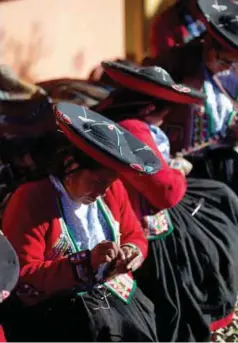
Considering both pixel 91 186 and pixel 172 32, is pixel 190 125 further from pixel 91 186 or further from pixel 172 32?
pixel 91 186

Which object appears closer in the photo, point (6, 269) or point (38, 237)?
point (6, 269)

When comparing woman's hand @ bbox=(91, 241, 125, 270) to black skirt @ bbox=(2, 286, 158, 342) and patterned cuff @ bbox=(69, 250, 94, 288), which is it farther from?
black skirt @ bbox=(2, 286, 158, 342)

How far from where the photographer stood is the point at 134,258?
6.66ft

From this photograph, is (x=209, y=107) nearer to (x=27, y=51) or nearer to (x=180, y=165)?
(x=180, y=165)

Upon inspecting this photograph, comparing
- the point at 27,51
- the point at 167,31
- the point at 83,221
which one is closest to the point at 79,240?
the point at 83,221

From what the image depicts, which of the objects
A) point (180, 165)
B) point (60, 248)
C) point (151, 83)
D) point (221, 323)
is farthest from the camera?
point (180, 165)

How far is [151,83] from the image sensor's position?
243cm

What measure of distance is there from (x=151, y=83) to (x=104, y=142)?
21.5 inches

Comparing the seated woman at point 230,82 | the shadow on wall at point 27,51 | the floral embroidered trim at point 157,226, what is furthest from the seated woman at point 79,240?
the shadow on wall at point 27,51

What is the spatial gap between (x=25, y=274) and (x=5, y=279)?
1.02 feet

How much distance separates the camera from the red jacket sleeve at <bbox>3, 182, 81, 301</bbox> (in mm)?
1937

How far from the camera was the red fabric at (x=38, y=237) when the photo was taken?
6.36 feet

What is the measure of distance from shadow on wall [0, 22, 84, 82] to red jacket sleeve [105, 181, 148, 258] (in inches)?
66.8

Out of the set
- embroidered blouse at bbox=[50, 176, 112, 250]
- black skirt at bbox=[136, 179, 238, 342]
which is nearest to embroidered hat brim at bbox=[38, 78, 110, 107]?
black skirt at bbox=[136, 179, 238, 342]
